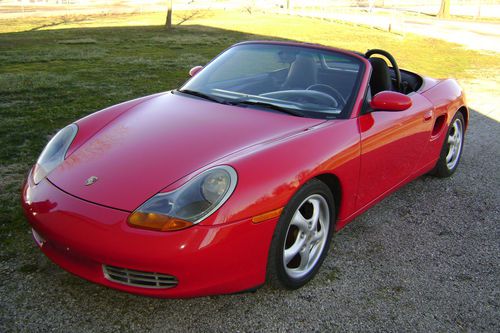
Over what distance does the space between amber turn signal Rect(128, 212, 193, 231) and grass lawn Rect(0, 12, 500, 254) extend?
1.19 metres

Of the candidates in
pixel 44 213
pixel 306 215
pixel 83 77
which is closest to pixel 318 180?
pixel 306 215

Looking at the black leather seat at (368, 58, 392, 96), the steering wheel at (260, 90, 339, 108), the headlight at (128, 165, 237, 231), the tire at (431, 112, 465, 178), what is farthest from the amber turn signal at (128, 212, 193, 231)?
the tire at (431, 112, 465, 178)

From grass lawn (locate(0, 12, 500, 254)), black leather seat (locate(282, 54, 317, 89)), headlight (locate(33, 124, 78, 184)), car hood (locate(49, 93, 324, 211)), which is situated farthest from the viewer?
grass lawn (locate(0, 12, 500, 254))

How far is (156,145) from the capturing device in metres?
2.75

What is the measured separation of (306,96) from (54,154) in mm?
1686

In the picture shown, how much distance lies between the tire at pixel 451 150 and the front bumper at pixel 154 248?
267cm

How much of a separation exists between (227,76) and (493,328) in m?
2.44

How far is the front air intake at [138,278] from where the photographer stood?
223 centimetres

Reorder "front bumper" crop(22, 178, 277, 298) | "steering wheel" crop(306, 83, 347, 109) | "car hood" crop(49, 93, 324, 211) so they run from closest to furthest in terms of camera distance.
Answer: "front bumper" crop(22, 178, 277, 298) → "car hood" crop(49, 93, 324, 211) → "steering wheel" crop(306, 83, 347, 109)

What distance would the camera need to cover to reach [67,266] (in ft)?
7.72

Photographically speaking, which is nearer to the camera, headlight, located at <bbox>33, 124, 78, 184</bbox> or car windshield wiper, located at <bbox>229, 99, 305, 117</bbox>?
headlight, located at <bbox>33, 124, 78, 184</bbox>

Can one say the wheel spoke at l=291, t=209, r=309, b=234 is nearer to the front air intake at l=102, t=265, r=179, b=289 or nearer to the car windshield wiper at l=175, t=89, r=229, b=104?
the front air intake at l=102, t=265, r=179, b=289

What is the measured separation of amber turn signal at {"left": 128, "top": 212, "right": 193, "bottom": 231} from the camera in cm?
221

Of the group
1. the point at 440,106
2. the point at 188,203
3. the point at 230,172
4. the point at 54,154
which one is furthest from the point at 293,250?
the point at 440,106
